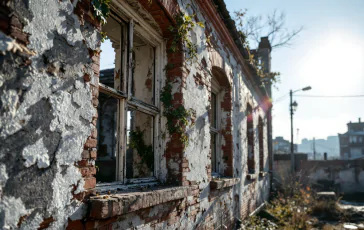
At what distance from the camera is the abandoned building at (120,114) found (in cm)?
171

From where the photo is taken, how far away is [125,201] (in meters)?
2.45

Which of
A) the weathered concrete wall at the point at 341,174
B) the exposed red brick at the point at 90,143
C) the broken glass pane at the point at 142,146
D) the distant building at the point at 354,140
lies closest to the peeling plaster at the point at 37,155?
the exposed red brick at the point at 90,143

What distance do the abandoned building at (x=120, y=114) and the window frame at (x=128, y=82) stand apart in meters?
0.01

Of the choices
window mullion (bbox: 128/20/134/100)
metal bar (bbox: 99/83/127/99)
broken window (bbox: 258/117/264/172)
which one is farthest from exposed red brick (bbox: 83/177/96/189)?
broken window (bbox: 258/117/264/172)

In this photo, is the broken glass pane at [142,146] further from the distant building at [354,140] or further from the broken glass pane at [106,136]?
the distant building at [354,140]

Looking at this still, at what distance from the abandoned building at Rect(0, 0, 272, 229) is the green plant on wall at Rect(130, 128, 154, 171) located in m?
0.01

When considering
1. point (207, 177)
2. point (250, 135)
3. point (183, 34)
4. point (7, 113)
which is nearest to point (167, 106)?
point (183, 34)

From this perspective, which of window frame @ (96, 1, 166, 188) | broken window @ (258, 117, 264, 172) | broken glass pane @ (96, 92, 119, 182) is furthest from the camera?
broken window @ (258, 117, 264, 172)

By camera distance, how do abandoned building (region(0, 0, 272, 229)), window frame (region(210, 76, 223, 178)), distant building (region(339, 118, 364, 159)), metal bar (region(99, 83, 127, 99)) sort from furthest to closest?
1. distant building (region(339, 118, 364, 159))
2. window frame (region(210, 76, 223, 178))
3. metal bar (region(99, 83, 127, 99))
4. abandoned building (region(0, 0, 272, 229))

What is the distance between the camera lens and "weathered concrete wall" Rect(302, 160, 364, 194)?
55.0 ft

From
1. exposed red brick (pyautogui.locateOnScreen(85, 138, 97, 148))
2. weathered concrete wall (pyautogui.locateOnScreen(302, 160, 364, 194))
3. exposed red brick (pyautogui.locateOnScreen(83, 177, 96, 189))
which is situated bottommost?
weathered concrete wall (pyautogui.locateOnScreen(302, 160, 364, 194))

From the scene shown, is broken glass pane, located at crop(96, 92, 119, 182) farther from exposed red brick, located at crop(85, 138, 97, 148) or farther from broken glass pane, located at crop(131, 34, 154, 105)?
exposed red brick, located at crop(85, 138, 97, 148)

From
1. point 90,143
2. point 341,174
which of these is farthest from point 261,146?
point 90,143

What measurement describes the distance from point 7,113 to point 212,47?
13.2ft
